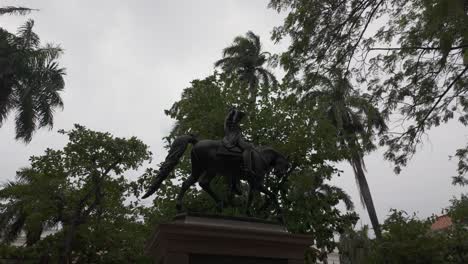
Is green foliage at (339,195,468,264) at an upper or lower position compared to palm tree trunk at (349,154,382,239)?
lower

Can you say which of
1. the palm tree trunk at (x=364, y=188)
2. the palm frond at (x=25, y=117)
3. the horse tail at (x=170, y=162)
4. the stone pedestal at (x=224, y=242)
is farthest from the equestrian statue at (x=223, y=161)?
the palm tree trunk at (x=364, y=188)

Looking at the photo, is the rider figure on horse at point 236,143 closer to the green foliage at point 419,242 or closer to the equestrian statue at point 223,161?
the equestrian statue at point 223,161

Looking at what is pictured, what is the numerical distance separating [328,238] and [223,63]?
16.4m

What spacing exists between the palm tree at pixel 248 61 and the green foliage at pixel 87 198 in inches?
505

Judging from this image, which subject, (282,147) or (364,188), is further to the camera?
(364,188)

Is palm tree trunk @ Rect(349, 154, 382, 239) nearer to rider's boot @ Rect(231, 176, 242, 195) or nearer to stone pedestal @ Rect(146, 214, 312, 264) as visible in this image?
rider's boot @ Rect(231, 176, 242, 195)

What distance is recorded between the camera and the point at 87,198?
53.3 feet

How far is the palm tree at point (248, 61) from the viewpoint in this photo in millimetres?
28766

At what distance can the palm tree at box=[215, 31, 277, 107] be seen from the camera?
28.8 m

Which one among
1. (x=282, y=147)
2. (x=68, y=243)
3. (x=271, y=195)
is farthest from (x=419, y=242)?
(x=68, y=243)

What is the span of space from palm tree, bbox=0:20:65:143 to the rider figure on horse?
16629 millimetres

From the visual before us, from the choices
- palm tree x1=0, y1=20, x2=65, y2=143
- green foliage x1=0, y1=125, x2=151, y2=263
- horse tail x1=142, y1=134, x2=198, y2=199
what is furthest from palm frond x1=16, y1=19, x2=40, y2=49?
horse tail x1=142, y1=134, x2=198, y2=199

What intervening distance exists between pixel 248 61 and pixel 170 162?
21.7 meters

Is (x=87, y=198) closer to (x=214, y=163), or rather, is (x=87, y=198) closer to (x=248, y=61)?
(x=214, y=163)
